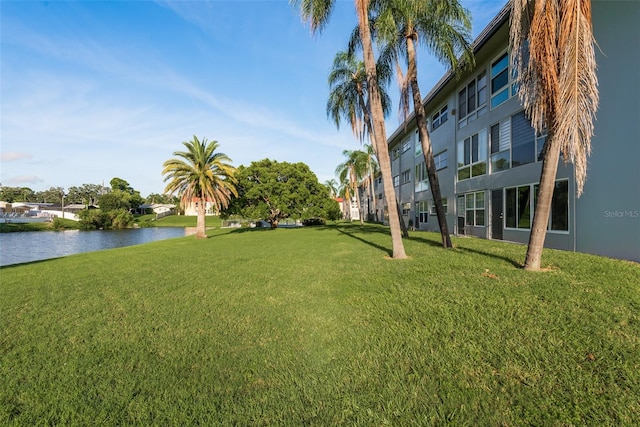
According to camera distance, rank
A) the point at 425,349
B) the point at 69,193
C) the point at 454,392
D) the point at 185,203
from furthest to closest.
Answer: the point at 69,193
the point at 185,203
the point at 425,349
the point at 454,392

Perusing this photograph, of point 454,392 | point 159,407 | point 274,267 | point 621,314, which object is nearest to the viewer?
point 159,407

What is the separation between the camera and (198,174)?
24.8 meters

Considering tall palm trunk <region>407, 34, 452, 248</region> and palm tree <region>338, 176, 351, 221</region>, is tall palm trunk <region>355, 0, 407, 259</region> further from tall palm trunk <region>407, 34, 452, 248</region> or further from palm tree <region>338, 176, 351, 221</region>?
palm tree <region>338, 176, 351, 221</region>

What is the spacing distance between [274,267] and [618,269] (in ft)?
26.6

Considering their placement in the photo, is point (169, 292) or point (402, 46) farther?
point (402, 46)

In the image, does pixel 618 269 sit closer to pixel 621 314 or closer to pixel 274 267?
pixel 621 314

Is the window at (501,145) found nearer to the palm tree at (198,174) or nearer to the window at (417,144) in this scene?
the window at (417,144)

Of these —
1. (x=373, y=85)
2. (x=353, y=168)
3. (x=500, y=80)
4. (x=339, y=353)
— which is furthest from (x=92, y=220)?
(x=339, y=353)

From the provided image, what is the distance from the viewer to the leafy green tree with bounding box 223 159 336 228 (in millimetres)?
32531

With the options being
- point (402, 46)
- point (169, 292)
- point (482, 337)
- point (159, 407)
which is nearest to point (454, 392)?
point (482, 337)

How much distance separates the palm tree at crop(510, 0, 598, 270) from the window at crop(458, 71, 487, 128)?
30.8 ft

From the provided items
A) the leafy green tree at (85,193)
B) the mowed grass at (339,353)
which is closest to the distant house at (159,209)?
the leafy green tree at (85,193)

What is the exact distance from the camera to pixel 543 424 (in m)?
2.33

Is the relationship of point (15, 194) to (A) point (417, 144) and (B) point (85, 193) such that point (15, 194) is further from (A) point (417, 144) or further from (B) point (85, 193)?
(A) point (417, 144)
